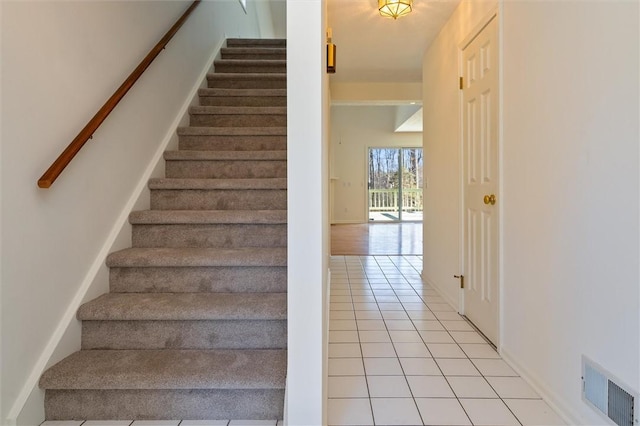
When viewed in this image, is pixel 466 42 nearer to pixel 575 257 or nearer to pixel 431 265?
pixel 575 257

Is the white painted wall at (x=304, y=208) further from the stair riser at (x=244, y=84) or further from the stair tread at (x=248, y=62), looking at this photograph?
the stair tread at (x=248, y=62)

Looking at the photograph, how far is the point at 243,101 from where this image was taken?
314 cm

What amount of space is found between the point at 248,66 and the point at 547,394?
3.58 meters

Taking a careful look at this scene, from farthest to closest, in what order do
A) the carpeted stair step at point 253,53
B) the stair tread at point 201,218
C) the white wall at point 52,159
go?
the carpeted stair step at point 253,53
the stair tread at point 201,218
the white wall at point 52,159

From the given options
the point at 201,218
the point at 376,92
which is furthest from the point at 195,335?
the point at 376,92

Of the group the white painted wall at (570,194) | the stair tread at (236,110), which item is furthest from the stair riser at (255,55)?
the white painted wall at (570,194)

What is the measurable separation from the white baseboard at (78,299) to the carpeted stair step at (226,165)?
0.38ft

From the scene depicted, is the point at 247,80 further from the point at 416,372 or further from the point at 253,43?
the point at 416,372

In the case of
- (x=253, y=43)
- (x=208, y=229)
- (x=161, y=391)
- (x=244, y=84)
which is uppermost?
(x=253, y=43)

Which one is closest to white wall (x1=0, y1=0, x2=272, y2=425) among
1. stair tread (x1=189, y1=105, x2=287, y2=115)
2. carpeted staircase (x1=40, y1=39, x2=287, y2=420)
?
carpeted staircase (x1=40, y1=39, x2=287, y2=420)

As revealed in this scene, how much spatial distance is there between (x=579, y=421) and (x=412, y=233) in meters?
6.00

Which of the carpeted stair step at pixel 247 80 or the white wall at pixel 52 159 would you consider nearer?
the white wall at pixel 52 159

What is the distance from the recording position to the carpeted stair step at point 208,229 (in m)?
1.98

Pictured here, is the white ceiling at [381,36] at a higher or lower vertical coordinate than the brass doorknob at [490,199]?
higher
